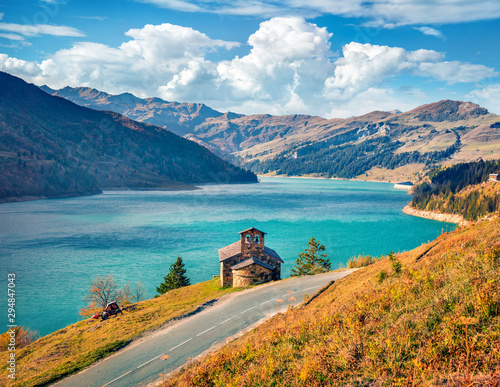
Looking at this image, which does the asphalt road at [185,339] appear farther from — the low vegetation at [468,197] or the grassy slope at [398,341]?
the low vegetation at [468,197]

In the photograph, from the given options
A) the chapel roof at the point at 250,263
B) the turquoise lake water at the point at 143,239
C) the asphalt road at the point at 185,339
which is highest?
the chapel roof at the point at 250,263

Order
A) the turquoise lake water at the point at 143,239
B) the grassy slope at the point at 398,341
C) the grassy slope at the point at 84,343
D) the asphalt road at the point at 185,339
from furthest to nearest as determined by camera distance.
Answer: the turquoise lake water at the point at 143,239 < the grassy slope at the point at 84,343 < the asphalt road at the point at 185,339 < the grassy slope at the point at 398,341

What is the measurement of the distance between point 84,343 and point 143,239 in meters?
70.5

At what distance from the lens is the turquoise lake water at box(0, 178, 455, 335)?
185 ft

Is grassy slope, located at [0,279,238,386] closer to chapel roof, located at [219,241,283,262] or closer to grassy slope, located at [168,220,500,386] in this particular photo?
chapel roof, located at [219,241,283,262]

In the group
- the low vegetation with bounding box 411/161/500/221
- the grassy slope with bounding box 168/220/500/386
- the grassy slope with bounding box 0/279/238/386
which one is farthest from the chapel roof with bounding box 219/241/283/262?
the low vegetation with bounding box 411/161/500/221

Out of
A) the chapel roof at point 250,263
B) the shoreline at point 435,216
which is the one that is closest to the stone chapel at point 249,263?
the chapel roof at point 250,263

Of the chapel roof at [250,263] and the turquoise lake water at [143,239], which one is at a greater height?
the chapel roof at [250,263]

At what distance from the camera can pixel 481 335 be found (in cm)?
829

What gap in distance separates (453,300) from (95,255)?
80.6 metres

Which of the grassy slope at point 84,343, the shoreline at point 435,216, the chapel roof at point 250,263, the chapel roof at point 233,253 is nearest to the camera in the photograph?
the grassy slope at point 84,343

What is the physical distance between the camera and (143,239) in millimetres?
93625

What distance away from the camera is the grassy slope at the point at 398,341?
317 inches

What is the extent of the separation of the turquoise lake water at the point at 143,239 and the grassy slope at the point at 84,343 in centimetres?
1724
